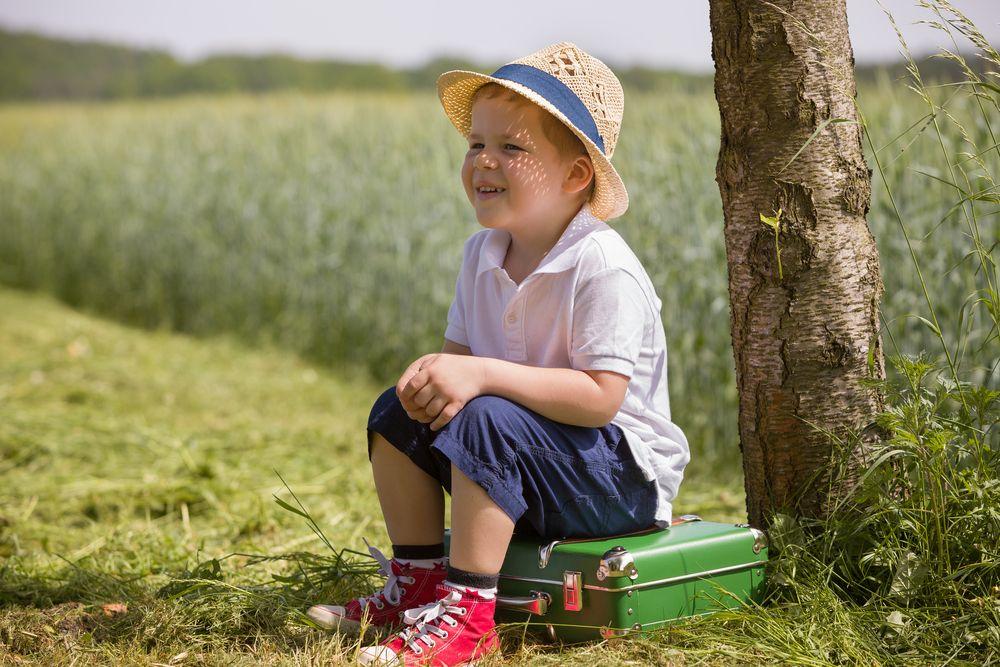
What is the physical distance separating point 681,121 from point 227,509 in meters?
3.18

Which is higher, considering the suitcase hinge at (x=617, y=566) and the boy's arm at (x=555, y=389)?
the boy's arm at (x=555, y=389)

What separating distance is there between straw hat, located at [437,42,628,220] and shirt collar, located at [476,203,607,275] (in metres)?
0.07

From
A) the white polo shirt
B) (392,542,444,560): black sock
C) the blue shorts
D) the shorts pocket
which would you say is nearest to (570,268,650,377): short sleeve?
the white polo shirt

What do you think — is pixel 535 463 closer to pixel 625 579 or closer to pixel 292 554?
pixel 625 579

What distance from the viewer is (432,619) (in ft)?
6.13

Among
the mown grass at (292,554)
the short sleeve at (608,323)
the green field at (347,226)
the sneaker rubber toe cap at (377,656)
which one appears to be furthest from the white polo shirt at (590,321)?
the green field at (347,226)

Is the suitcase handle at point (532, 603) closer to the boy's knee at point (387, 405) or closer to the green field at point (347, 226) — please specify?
the boy's knee at point (387, 405)

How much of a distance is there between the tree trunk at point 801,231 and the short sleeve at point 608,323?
0.39 m

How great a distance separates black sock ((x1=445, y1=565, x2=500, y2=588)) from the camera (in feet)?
6.16

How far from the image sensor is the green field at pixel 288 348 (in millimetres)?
1981

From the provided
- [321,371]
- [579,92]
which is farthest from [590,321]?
[321,371]

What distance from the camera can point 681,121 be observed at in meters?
5.21

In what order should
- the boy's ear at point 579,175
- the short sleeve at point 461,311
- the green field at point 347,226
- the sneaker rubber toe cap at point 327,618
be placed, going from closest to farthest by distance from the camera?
1. the sneaker rubber toe cap at point 327,618
2. the boy's ear at point 579,175
3. the short sleeve at point 461,311
4. the green field at point 347,226

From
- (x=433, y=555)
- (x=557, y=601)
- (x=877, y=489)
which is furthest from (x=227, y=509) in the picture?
(x=877, y=489)
